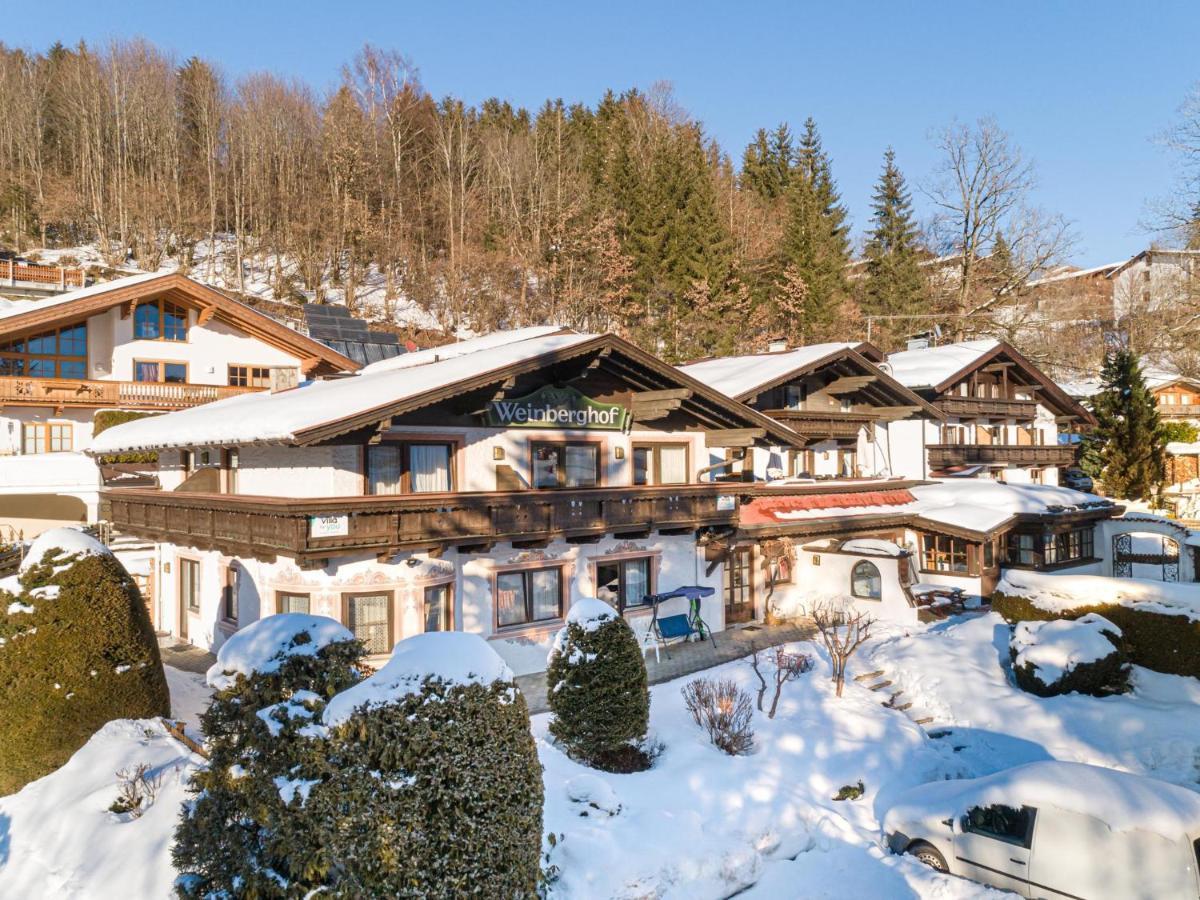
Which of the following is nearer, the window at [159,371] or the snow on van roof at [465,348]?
the snow on van roof at [465,348]

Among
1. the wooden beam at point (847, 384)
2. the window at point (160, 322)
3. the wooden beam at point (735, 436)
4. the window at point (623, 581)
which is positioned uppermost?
the window at point (160, 322)

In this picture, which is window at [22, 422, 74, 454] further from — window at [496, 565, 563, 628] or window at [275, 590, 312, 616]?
window at [496, 565, 563, 628]

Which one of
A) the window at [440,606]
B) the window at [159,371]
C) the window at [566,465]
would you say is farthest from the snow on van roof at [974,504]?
the window at [159,371]

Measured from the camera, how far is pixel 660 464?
70.8 feet

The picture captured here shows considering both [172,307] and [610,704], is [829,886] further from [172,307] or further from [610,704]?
[172,307]

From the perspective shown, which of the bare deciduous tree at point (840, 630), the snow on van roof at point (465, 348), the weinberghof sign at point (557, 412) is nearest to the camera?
the bare deciduous tree at point (840, 630)

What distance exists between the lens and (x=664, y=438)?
21.5 m

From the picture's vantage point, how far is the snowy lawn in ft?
31.2

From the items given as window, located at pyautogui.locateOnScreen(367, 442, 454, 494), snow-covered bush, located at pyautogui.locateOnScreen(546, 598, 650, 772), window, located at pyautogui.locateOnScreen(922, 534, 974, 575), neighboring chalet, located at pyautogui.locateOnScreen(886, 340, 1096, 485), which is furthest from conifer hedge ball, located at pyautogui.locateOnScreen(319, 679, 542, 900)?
neighboring chalet, located at pyautogui.locateOnScreen(886, 340, 1096, 485)

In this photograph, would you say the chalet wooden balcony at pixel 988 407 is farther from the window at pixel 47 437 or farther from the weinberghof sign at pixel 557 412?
the window at pixel 47 437

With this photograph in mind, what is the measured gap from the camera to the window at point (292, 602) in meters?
15.9

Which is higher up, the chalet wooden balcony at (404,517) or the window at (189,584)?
the chalet wooden balcony at (404,517)

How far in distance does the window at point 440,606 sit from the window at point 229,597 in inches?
203

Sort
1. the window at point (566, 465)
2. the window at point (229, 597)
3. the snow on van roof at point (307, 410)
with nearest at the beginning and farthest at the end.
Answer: the snow on van roof at point (307, 410) → the window at point (229, 597) → the window at point (566, 465)
